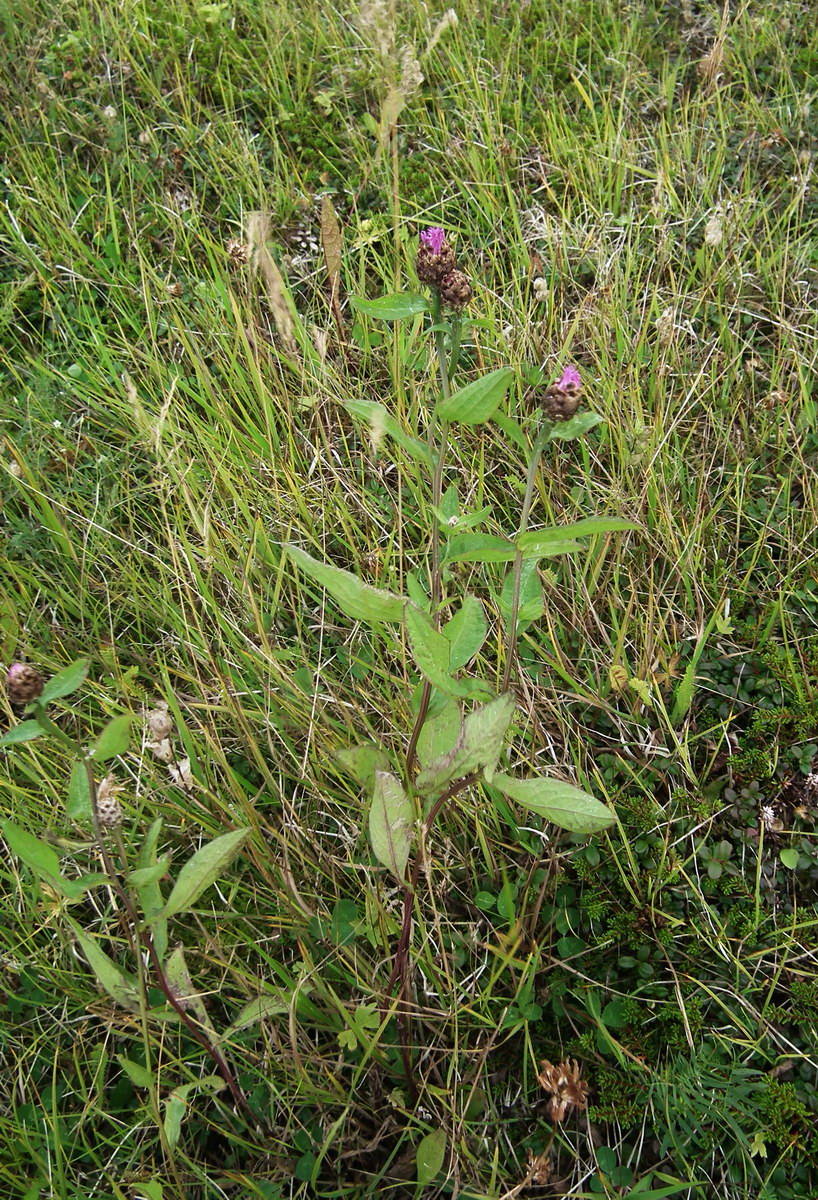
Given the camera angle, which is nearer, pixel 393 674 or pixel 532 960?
pixel 532 960

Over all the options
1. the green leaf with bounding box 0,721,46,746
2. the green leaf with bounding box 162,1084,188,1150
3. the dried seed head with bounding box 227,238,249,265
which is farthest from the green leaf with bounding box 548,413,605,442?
the dried seed head with bounding box 227,238,249,265

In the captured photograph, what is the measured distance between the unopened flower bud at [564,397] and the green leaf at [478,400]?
2.4 inches

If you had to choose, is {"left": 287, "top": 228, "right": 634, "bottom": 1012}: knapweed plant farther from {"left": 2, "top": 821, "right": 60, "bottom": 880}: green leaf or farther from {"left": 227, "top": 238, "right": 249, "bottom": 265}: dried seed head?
{"left": 227, "top": 238, "right": 249, "bottom": 265}: dried seed head

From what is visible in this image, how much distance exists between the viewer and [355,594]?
114cm

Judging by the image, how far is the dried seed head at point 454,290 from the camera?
1119mm

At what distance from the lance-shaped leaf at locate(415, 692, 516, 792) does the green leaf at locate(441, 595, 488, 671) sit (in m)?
0.12

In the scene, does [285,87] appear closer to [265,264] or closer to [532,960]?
[265,264]

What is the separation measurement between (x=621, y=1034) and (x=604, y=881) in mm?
248

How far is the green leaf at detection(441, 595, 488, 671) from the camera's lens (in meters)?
1.23

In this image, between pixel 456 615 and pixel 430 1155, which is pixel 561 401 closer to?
pixel 456 615

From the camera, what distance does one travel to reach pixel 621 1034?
4.76ft

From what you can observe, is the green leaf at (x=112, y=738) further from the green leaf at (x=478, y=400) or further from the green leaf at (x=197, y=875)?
the green leaf at (x=478, y=400)

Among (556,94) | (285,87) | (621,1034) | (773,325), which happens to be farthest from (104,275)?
(621,1034)

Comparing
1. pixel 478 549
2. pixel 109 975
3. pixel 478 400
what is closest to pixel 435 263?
pixel 478 400
